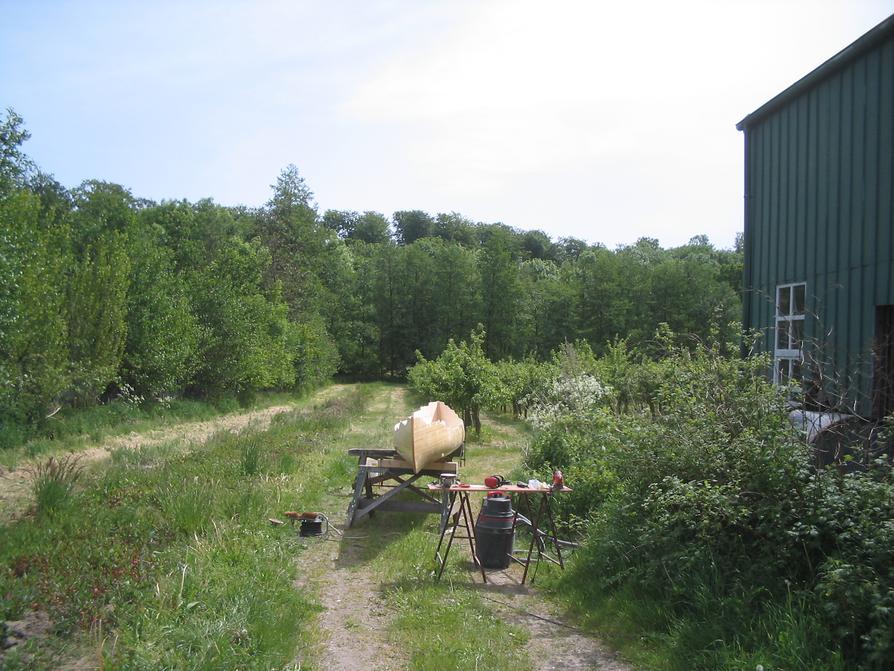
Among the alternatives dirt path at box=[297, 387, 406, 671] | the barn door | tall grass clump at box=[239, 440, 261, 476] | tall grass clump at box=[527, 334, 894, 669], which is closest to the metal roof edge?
the barn door

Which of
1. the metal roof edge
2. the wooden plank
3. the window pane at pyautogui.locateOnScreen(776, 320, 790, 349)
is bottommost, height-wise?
the wooden plank

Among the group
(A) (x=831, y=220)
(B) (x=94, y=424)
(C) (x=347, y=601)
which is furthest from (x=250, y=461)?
(B) (x=94, y=424)

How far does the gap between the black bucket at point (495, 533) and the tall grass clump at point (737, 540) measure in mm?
784

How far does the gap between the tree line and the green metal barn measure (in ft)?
4.92

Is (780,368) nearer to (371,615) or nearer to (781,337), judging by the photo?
(781,337)

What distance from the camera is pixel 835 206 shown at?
29.1ft

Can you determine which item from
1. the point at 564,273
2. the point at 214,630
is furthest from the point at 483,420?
the point at 564,273

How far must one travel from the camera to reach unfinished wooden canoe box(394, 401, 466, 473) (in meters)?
8.57

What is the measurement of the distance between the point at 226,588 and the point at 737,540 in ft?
12.7

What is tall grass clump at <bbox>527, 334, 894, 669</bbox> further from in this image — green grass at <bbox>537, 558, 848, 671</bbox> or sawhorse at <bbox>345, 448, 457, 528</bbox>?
sawhorse at <bbox>345, 448, 457, 528</bbox>

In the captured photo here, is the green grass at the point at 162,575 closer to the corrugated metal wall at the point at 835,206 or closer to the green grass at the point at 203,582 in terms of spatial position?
the green grass at the point at 203,582

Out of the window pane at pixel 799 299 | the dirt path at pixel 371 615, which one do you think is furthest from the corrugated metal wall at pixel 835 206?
the dirt path at pixel 371 615

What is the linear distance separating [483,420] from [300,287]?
22262 mm

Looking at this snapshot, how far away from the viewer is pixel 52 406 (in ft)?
57.7
